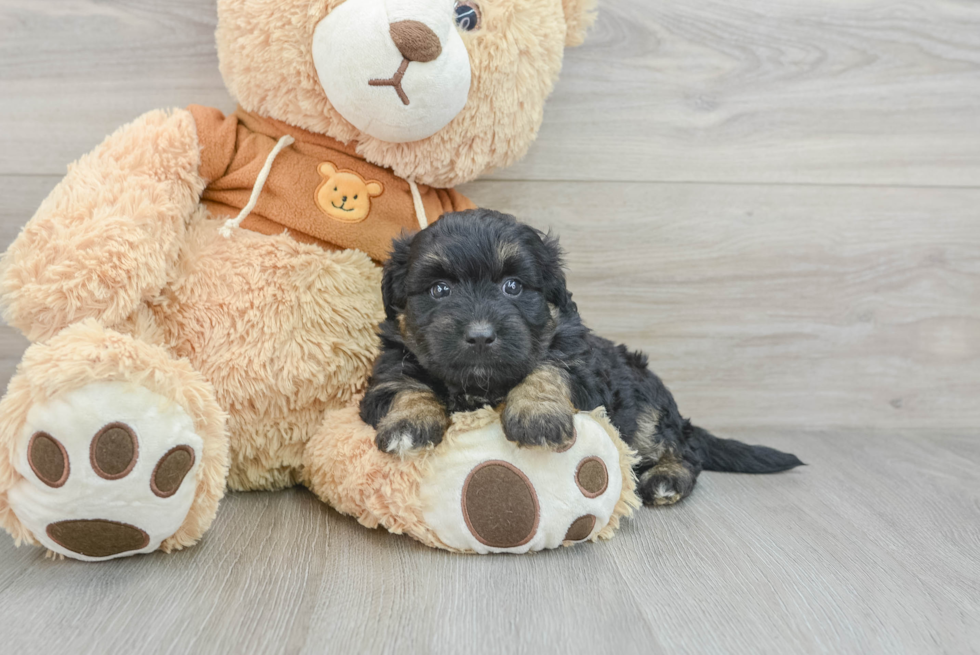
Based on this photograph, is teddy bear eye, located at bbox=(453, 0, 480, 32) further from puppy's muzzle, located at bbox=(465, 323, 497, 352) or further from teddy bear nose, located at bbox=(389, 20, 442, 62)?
puppy's muzzle, located at bbox=(465, 323, 497, 352)

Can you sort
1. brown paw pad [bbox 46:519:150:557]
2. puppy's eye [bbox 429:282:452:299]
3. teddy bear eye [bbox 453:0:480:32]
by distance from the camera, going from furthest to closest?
teddy bear eye [bbox 453:0:480:32], puppy's eye [bbox 429:282:452:299], brown paw pad [bbox 46:519:150:557]

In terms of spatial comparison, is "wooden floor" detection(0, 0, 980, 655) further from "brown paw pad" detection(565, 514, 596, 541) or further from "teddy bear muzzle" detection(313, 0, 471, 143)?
"teddy bear muzzle" detection(313, 0, 471, 143)

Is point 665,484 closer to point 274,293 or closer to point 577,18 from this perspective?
point 274,293

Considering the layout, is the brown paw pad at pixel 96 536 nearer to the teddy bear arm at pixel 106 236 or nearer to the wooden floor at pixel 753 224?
the wooden floor at pixel 753 224

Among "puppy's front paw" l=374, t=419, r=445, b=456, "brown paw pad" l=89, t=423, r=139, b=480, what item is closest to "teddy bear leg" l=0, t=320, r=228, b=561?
"brown paw pad" l=89, t=423, r=139, b=480

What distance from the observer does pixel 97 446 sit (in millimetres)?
1286

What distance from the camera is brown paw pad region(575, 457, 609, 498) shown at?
1.50 meters

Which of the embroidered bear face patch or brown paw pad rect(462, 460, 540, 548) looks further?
the embroidered bear face patch

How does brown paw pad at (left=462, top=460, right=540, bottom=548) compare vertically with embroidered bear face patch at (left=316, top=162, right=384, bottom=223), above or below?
below

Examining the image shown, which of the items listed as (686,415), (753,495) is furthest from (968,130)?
(753,495)

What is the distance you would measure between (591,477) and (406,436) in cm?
40

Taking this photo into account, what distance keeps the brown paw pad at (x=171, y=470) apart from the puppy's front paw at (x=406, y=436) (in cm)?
38

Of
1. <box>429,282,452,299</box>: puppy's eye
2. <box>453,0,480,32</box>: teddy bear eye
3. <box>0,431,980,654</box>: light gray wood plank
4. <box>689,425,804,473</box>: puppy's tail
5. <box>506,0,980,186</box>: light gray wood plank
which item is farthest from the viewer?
<box>506,0,980,186</box>: light gray wood plank

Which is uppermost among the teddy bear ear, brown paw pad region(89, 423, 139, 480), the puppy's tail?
the teddy bear ear
